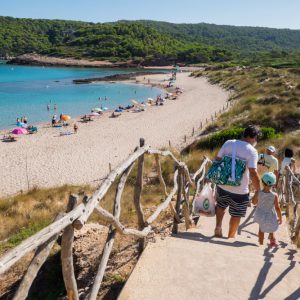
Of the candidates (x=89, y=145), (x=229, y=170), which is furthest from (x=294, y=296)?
(x=89, y=145)

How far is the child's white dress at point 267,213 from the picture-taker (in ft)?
16.5

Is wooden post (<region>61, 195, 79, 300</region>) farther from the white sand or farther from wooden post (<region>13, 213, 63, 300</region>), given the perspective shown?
the white sand

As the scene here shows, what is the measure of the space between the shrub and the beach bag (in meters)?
11.4

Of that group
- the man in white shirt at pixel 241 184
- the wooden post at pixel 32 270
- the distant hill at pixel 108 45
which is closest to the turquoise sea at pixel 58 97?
the man in white shirt at pixel 241 184

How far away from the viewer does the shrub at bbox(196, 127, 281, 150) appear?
16.0 m

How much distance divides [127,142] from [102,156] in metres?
3.67

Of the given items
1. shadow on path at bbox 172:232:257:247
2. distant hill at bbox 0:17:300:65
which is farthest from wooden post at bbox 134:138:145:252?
distant hill at bbox 0:17:300:65

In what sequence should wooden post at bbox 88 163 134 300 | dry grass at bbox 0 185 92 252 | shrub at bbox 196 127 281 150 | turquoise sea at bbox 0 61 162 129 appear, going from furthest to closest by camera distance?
turquoise sea at bbox 0 61 162 129, shrub at bbox 196 127 281 150, dry grass at bbox 0 185 92 252, wooden post at bbox 88 163 134 300

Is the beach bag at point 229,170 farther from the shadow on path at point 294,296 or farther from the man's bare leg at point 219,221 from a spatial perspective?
the shadow on path at point 294,296

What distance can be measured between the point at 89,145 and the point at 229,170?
19.3m

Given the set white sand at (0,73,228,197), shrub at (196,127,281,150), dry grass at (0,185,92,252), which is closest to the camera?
dry grass at (0,185,92,252)

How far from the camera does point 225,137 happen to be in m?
16.4

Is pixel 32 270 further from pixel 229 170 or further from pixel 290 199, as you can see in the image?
pixel 290 199

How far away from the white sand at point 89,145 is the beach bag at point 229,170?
11176 mm
